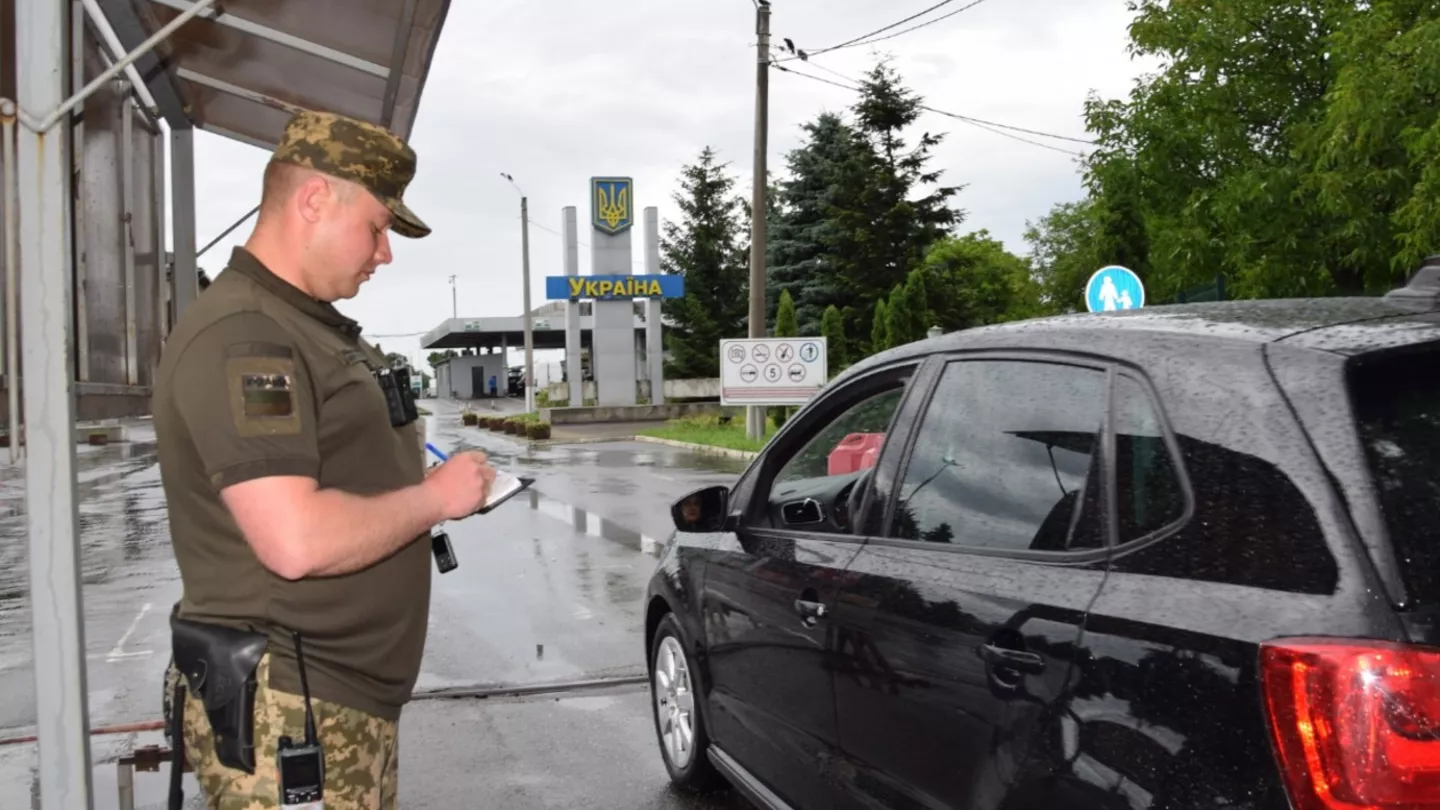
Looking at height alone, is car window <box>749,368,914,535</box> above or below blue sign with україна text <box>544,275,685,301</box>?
below

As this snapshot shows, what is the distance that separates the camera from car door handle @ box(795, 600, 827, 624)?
3.16 m

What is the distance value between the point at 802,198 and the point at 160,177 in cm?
4666

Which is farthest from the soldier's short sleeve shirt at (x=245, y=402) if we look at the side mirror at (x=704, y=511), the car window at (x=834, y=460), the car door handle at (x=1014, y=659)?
the side mirror at (x=704, y=511)

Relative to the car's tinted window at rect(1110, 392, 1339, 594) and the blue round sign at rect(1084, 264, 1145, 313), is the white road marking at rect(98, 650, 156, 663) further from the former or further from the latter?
the blue round sign at rect(1084, 264, 1145, 313)

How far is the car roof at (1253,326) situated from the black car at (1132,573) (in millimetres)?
10

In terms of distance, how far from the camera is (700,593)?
4.14m

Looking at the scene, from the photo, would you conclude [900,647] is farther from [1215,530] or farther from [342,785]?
[342,785]

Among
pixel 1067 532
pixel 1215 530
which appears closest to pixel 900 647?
pixel 1067 532

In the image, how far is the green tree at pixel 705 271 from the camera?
6119 cm

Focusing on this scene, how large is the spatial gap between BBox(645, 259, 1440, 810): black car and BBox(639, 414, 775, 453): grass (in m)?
18.8

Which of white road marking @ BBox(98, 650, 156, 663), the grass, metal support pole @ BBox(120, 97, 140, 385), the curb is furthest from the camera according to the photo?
the grass

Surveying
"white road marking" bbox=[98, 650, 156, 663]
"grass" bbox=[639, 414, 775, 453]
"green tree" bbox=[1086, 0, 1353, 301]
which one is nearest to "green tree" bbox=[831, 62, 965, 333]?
"grass" bbox=[639, 414, 775, 453]

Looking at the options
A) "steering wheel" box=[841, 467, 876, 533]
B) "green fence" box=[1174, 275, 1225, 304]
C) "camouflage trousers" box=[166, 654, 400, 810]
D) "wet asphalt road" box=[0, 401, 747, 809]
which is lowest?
"wet asphalt road" box=[0, 401, 747, 809]

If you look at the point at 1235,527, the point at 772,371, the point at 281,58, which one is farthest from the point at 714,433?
the point at 1235,527
